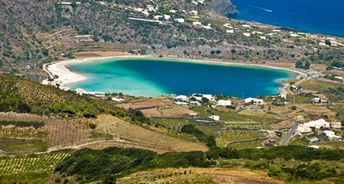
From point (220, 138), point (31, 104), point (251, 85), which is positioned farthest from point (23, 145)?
point (251, 85)

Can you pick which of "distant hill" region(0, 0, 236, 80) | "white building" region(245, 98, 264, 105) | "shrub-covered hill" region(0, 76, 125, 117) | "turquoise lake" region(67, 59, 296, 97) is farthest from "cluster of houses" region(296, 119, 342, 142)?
"distant hill" region(0, 0, 236, 80)

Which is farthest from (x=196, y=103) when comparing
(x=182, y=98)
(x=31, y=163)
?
(x=31, y=163)

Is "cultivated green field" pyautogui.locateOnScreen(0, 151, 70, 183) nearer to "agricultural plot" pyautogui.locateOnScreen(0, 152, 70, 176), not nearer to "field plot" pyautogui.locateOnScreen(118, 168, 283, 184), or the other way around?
"agricultural plot" pyautogui.locateOnScreen(0, 152, 70, 176)

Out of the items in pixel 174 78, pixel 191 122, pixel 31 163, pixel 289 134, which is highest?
pixel 174 78

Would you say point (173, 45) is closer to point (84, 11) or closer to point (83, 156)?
point (84, 11)

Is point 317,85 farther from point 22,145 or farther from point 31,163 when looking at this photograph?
point 31,163
